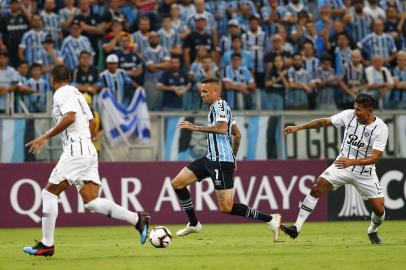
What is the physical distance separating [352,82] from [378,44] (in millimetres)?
1890

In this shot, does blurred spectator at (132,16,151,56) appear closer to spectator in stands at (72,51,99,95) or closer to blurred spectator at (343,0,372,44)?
spectator in stands at (72,51,99,95)

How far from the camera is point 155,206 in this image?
763 inches

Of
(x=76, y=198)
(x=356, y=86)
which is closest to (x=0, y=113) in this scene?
(x=76, y=198)

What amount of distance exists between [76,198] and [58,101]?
787 cm

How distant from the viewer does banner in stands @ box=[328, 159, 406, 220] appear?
19.8 metres

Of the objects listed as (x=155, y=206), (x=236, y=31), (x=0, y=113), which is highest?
(x=236, y=31)

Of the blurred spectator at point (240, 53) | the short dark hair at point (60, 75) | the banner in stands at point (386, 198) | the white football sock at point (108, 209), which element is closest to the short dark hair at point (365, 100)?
the white football sock at point (108, 209)

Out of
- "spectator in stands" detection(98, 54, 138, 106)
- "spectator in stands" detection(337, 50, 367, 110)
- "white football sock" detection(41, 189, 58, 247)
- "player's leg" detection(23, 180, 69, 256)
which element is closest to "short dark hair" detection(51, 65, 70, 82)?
"player's leg" detection(23, 180, 69, 256)

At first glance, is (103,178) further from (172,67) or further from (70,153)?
(70,153)

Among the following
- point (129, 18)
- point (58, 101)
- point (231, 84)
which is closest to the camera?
point (58, 101)

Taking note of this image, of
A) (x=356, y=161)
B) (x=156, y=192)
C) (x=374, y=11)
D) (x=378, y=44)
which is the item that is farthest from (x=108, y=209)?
(x=374, y=11)

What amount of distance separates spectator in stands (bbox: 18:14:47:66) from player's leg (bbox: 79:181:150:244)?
375 inches

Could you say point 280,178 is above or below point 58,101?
below

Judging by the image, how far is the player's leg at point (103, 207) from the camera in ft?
38.3
